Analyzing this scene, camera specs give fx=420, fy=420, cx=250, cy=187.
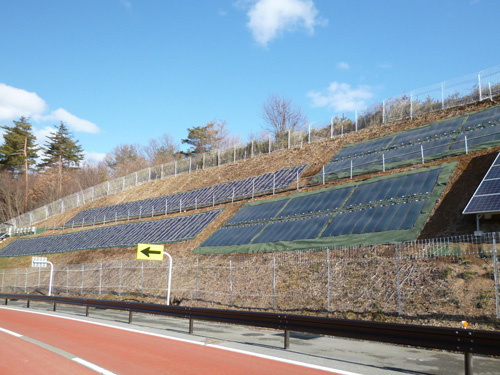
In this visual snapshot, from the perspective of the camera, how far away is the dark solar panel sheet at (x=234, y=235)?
24.2 metres

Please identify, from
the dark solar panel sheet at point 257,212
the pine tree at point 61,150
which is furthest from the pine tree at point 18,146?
the dark solar panel sheet at point 257,212

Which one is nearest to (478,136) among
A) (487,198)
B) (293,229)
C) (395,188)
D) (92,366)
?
(395,188)

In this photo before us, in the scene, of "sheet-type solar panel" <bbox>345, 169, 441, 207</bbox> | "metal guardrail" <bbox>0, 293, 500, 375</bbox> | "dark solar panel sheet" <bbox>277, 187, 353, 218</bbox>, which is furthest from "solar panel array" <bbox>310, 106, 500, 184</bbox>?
"metal guardrail" <bbox>0, 293, 500, 375</bbox>

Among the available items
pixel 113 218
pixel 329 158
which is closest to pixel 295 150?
pixel 329 158

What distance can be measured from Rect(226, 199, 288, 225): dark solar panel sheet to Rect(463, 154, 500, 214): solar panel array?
39.5 feet

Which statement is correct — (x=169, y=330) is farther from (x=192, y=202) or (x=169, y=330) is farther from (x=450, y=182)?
(x=192, y=202)

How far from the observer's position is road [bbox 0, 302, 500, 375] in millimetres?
7602

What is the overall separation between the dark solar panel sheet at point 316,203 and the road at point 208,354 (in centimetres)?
1094

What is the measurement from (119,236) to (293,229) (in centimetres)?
2130

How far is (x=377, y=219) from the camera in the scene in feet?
62.0

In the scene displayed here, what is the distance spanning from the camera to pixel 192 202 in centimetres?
3809

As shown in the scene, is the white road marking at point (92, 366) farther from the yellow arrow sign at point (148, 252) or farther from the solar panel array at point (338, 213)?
the solar panel array at point (338, 213)

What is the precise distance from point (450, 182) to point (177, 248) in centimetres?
1777

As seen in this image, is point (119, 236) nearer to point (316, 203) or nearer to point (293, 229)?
point (316, 203)
